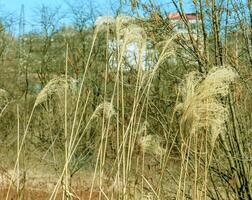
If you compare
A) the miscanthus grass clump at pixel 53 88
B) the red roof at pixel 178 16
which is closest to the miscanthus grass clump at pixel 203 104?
the miscanthus grass clump at pixel 53 88

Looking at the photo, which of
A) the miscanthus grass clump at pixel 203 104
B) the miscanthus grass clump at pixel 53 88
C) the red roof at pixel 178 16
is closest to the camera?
the miscanthus grass clump at pixel 203 104

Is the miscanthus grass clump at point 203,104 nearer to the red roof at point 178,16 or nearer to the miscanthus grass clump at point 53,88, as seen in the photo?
the miscanthus grass clump at point 53,88

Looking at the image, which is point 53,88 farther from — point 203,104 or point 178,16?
point 178,16

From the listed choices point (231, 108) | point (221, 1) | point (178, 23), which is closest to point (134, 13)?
point (178, 23)

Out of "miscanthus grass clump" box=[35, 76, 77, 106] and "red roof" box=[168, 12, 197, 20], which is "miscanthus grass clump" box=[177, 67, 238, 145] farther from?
"red roof" box=[168, 12, 197, 20]

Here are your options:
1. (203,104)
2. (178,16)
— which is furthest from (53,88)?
(178,16)

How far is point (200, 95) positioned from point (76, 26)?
1732cm

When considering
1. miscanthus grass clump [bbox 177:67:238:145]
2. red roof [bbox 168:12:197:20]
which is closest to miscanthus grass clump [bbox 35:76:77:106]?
miscanthus grass clump [bbox 177:67:238:145]

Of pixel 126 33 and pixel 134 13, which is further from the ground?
pixel 134 13

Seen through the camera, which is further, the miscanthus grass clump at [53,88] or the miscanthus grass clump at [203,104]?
the miscanthus grass clump at [53,88]

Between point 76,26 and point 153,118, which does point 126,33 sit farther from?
point 76,26

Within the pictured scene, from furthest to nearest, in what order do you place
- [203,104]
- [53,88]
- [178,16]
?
[178,16], [53,88], [203,104]

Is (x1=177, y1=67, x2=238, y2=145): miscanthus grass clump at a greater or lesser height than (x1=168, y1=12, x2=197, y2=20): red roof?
lesser

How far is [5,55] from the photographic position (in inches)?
726
